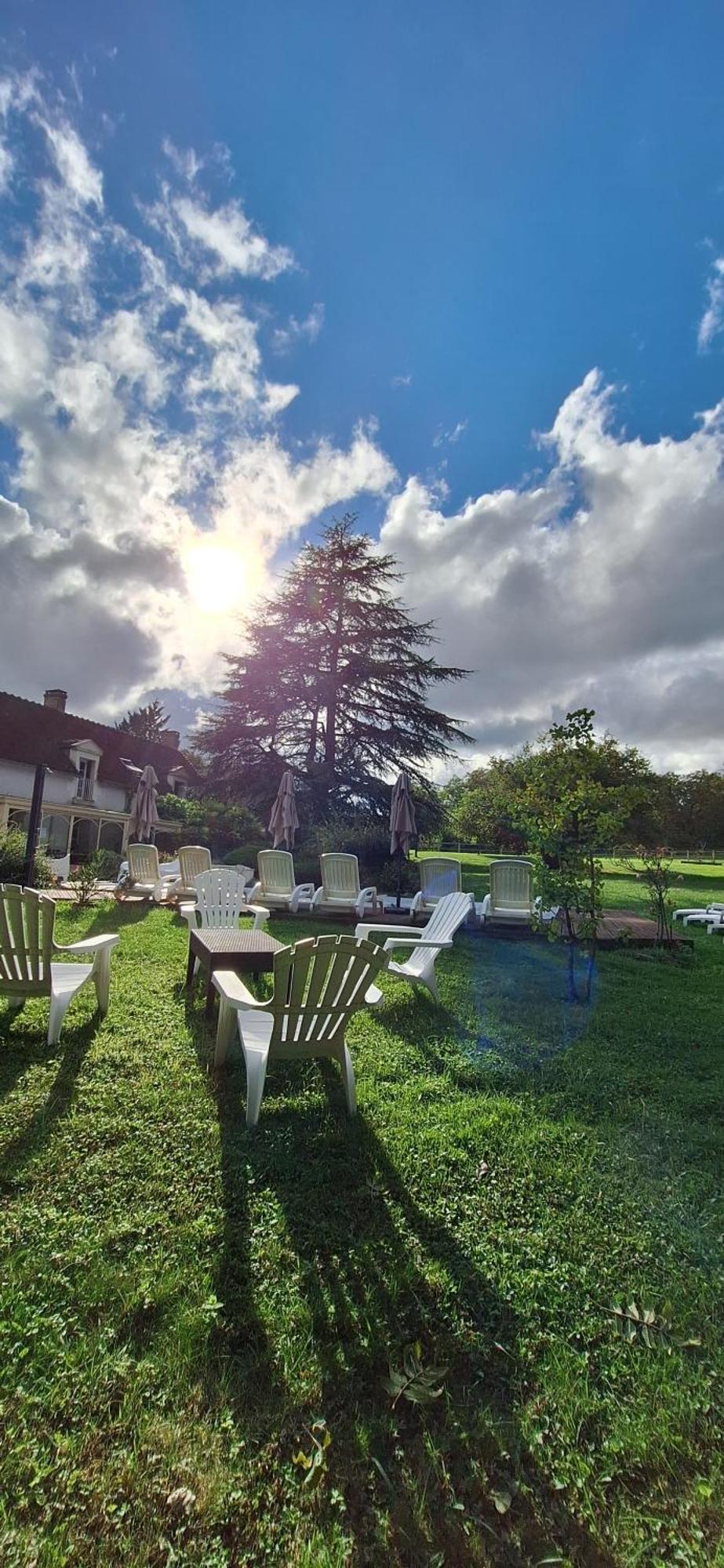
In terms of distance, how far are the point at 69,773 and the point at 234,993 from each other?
23.7m

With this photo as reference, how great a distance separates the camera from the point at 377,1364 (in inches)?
74.5

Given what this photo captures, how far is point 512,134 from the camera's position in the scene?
24.8 feet

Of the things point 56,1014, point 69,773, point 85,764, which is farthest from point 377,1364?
point 85,764

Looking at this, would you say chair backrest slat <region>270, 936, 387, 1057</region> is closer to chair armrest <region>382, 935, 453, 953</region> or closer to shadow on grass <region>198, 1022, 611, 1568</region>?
shadow on grass <region>198, 1022, 611, 1568</region>

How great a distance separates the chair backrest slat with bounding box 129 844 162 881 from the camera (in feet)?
39.5

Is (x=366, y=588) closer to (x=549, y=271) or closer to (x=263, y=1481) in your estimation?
(x=549, y=271)

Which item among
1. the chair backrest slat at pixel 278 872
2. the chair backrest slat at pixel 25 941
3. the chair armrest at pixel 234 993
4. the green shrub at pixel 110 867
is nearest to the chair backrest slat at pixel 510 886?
the chair backrest slat at pixel 278 872

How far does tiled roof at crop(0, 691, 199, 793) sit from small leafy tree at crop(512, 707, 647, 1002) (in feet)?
70.0

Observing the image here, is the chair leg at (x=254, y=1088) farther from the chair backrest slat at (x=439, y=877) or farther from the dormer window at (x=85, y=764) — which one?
the dormer window at (x=85, y=764)

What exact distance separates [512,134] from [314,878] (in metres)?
14.3

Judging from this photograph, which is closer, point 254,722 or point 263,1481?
point 263,1481

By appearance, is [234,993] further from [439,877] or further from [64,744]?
[64,744]

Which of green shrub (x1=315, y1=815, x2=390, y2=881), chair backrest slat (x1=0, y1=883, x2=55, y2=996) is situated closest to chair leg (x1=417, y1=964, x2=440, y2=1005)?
chair backrest slat (x1=0, y1=883, x2=55, y2=996)

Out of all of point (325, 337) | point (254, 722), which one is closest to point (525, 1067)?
point (325, 337)
